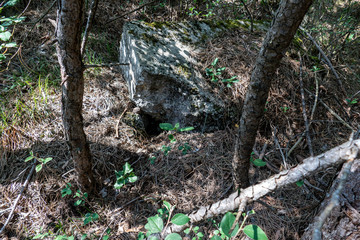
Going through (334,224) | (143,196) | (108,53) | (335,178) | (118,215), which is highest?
(335,178)

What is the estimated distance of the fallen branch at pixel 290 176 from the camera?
1.04 metres

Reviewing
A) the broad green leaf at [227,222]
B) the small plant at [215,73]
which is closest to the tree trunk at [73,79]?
the broad green leaf at [227,222]

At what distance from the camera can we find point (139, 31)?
3.10m

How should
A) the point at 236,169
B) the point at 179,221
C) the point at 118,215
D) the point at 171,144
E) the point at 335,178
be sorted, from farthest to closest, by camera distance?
the point at 171,144 → the point at 118,215 → the point at 236,169 → the point at 335,178 → the point at 179,221

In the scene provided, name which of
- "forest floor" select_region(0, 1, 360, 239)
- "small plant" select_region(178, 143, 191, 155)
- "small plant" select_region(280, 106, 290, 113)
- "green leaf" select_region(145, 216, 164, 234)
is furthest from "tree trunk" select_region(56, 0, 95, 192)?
"small plant" select_region(280, 106, 290, 113)

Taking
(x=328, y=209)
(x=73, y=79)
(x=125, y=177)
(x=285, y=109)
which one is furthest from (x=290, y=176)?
(x=285, y=109)

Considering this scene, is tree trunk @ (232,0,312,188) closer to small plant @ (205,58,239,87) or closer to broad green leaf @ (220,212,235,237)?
broad green leaf @ (220,212,235,237)

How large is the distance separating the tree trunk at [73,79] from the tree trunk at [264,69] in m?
1.36

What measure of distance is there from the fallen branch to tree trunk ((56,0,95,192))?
1.35 metres

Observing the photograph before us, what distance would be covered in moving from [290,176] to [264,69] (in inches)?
29.3

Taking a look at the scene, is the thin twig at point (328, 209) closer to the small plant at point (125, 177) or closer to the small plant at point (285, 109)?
the small plant at point (125, 177)

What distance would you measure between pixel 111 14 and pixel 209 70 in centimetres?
290

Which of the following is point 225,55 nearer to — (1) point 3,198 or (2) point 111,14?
(2) point 111,14

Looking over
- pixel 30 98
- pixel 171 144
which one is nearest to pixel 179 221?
pixel 171 144
